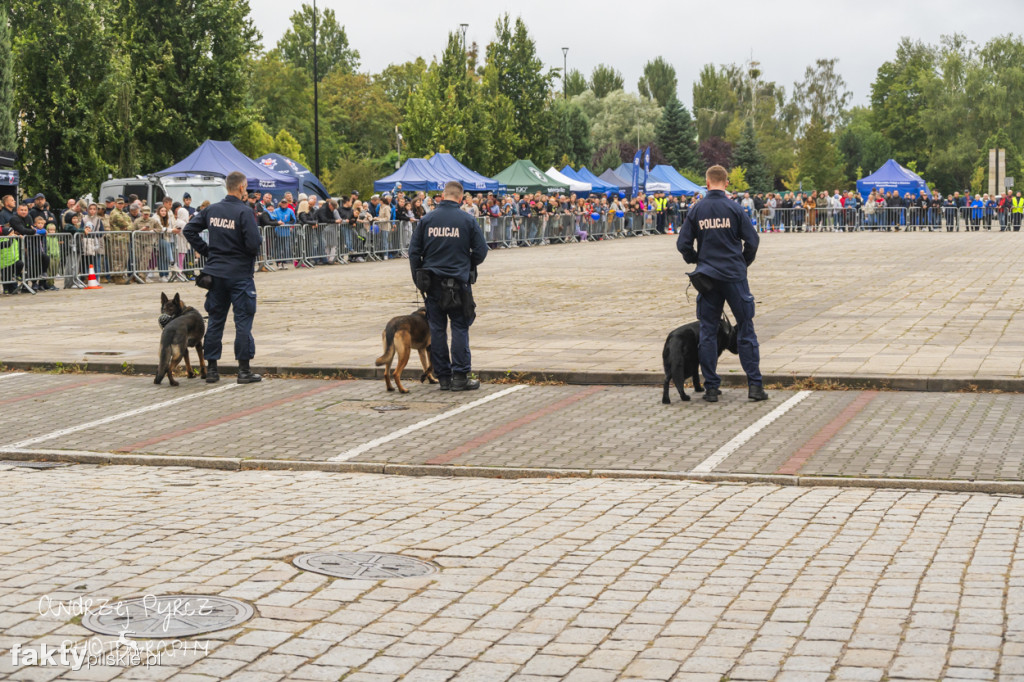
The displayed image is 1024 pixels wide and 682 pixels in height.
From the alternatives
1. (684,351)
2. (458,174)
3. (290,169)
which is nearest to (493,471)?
(684,351)

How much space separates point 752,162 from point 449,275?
→ 265 ft

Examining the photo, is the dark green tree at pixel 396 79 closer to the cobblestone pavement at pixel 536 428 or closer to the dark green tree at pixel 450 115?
the dark green tree at pixel 450 115

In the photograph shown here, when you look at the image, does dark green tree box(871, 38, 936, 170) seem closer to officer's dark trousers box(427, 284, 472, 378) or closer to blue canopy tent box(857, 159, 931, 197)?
blue canopy tent box(857, 159, 931, 197)

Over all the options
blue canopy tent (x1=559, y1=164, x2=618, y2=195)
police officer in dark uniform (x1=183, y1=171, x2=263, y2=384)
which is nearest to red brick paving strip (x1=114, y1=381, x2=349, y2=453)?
police officer in dark uniform (x1=183, y1=171, x2=263, y2=384)

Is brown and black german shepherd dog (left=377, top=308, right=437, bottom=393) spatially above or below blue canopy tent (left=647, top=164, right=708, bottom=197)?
below

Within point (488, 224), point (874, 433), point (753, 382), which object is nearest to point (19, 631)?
point (874, 433)

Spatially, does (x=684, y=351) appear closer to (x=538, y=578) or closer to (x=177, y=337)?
(x=177, y=337)

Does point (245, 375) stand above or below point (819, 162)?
below

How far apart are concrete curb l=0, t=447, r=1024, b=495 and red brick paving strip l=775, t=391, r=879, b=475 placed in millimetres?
313

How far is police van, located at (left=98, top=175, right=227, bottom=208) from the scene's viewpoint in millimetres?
32719

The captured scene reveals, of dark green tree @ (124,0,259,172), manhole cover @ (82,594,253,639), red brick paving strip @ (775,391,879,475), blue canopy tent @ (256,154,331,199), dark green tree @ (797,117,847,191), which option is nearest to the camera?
manhole cover @ (82,594,253,639)

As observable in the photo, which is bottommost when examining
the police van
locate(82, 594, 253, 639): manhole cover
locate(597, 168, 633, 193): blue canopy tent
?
locate(82, 594, 253, 639): manhole cover

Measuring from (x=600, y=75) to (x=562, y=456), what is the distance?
12294cm

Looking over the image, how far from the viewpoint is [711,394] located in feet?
36.1
